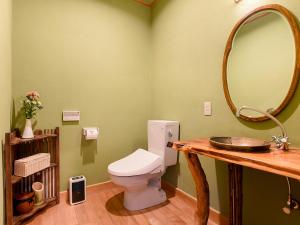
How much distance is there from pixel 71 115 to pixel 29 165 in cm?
62

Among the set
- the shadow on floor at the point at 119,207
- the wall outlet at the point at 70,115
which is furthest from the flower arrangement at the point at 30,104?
the shadow on floor at the point at 119,207

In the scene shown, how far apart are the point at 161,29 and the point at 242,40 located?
3.88 ft

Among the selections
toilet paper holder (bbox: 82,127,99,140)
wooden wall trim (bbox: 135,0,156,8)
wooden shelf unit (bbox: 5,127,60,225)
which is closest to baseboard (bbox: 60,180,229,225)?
wooden shelf unit (bbox: 5,127,60,225)

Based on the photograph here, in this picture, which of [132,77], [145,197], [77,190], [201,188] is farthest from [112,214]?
[132,77]

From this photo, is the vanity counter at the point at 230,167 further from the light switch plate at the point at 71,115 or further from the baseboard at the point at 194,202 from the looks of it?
the light switch plate at the point at 71,115

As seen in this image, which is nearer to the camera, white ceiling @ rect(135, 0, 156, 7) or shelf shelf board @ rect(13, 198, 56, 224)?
shelf shelf board @ rect(13, 198, 56, 224)

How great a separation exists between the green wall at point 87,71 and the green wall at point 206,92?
276 millimetres

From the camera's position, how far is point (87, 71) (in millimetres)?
2010

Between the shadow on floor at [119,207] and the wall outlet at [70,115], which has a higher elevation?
the wall outlet at [70,115]

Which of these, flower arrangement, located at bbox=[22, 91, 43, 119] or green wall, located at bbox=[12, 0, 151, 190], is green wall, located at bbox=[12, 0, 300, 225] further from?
flower arrangement, located at bbox=[22, 91, 43, 119]

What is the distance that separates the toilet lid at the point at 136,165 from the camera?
60.3 inches

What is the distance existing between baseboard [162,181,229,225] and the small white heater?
93 cm

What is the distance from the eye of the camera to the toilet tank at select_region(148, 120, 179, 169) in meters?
1.83

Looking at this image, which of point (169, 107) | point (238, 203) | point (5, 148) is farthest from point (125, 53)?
point (238, 203)
